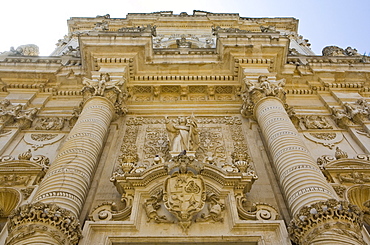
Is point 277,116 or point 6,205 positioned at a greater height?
point 277,116

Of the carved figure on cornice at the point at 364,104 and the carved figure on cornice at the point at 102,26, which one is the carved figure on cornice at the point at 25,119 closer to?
the carved figure on cornice at the point at 102,26

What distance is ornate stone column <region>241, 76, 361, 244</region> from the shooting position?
20.9 feet

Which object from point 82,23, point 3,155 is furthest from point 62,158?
point 82,23

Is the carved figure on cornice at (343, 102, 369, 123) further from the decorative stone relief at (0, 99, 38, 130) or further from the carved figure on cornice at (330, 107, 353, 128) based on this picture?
the decorative stone relief at (0, 99, 38, 130)

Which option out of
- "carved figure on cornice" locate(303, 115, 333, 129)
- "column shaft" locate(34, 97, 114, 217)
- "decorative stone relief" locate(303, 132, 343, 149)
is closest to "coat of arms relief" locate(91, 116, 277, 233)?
"column shaft" locate(34, 97, 114, 217)

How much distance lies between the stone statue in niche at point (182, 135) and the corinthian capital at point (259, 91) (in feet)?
6.86

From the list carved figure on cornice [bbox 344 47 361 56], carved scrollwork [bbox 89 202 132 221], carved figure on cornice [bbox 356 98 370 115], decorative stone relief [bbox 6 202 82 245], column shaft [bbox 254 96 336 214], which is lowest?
decorative stone relief [bbox 6 202 82 245]

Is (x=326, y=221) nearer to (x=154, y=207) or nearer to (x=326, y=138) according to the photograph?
(x=154, y=207)

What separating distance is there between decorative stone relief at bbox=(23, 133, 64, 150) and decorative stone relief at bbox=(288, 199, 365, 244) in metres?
7.33

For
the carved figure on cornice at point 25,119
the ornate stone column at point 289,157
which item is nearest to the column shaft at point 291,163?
the ornate stone column at point 289,157

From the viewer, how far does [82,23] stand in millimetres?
24516

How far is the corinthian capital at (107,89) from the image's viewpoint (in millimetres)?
10691

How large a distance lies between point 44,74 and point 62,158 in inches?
247

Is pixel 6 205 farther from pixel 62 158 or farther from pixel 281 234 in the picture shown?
pixel 281 234
